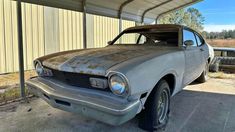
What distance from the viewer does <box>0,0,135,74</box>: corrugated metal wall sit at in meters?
6.31

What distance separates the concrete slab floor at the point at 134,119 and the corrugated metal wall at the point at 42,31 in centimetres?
300

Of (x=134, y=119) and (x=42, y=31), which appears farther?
(x=42, y=31)

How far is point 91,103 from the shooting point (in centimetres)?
214

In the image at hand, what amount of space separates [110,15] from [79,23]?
228 cm

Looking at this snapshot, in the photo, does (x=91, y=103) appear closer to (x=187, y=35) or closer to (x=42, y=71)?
(x=42, y=71)

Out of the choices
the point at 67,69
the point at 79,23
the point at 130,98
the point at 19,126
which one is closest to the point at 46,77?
the point at 67,69


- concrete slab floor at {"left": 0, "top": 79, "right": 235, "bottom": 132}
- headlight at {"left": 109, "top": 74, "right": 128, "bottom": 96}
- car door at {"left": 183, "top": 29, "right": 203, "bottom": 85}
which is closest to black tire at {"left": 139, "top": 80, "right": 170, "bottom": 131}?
concrete slab floor at {"left": 0, "top": 79, "right": 235, "bottom": 132}

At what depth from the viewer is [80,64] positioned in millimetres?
2516

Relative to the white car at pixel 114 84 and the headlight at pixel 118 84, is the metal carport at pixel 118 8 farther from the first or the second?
the headlight at pixel 118 84

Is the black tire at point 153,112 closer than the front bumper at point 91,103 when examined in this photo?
No

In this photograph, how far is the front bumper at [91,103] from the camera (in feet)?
6.73

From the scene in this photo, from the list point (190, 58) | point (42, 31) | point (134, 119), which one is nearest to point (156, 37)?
point (190, 58)

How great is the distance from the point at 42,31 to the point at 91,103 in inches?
228

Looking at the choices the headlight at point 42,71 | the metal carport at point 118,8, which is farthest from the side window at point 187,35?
the metal carport at point 118,8
